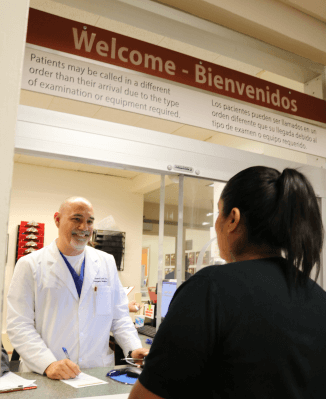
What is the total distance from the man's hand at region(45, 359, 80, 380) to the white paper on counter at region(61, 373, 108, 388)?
0.03 metres

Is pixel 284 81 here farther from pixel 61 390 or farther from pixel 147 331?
pixel 61 390

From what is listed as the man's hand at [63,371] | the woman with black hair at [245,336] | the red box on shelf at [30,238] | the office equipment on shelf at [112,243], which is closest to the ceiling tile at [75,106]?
the red box on shelf at [30,238]

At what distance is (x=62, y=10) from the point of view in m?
2.90

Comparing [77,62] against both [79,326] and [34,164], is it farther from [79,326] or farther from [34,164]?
[34,164]

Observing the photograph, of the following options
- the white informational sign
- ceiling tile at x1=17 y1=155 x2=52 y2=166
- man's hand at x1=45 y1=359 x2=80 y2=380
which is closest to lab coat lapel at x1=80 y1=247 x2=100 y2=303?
man's hand at x1=45 y1=359 x2=80 y2=380

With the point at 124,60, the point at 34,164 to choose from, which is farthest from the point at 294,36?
the point at 34,164

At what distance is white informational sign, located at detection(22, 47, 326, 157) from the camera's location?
176 cm

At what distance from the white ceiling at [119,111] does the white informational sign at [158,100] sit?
1.08 meters

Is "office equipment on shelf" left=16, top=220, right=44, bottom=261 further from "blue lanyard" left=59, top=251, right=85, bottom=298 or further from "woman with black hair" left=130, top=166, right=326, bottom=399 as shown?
"woman with black hair" left=130, top=166, right=326, bottom=399

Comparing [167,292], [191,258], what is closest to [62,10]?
[191,258]

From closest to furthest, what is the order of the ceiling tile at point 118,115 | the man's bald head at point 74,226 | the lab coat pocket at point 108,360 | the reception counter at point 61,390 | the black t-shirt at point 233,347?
the black t-shirt at point 233,347
the reception counter at point 61,390
the lab coat pocket at point 108,360
the man's bald head at point 74,226
the ceiling tile at point 118,115

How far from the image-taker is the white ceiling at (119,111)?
2949 mm

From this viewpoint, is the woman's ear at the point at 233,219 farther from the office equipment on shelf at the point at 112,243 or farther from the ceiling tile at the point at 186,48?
the office equipment on shelf at the point at 112,243

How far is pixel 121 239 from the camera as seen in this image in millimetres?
7090
